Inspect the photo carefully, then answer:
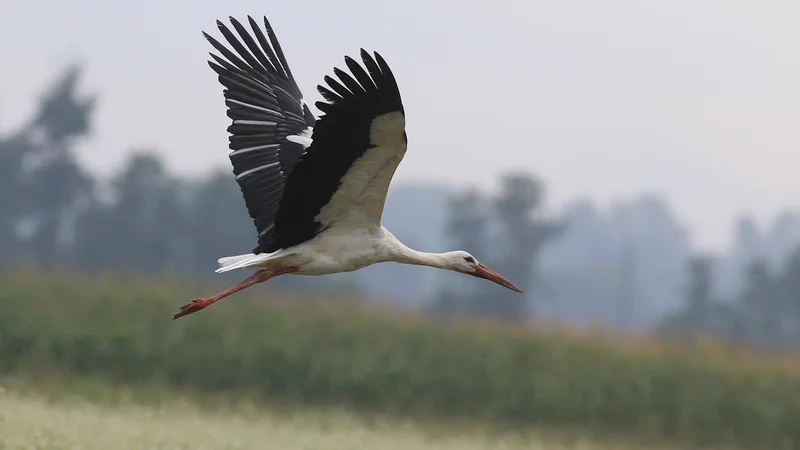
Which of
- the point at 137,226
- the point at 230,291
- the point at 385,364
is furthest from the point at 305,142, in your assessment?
the point at 137,226

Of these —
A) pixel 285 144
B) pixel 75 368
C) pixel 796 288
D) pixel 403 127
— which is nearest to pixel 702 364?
pixel 75 368

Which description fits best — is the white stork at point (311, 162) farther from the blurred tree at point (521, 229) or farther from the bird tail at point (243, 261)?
the blurred tree at point (521, 229)

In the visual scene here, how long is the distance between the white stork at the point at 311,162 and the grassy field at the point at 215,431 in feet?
3.02

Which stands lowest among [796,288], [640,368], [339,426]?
[339,426]

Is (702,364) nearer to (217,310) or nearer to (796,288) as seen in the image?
(217,310)

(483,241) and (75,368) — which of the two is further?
(483,241)

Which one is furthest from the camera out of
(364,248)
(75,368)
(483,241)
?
(483,241)

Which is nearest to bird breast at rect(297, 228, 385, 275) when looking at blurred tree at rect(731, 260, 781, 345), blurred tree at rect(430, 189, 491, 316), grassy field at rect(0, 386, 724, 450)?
grassy field at rect(0, 386, 724, 450)

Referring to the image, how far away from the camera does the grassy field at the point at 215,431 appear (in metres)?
7.15

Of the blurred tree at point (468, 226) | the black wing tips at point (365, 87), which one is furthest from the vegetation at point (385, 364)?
the blurred tree at point (468, 226)

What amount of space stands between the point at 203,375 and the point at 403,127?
7013mm

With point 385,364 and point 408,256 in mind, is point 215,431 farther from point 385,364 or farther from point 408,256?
point 385,364

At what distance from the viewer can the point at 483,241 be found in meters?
51.3

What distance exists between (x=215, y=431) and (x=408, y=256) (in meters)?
2.12
